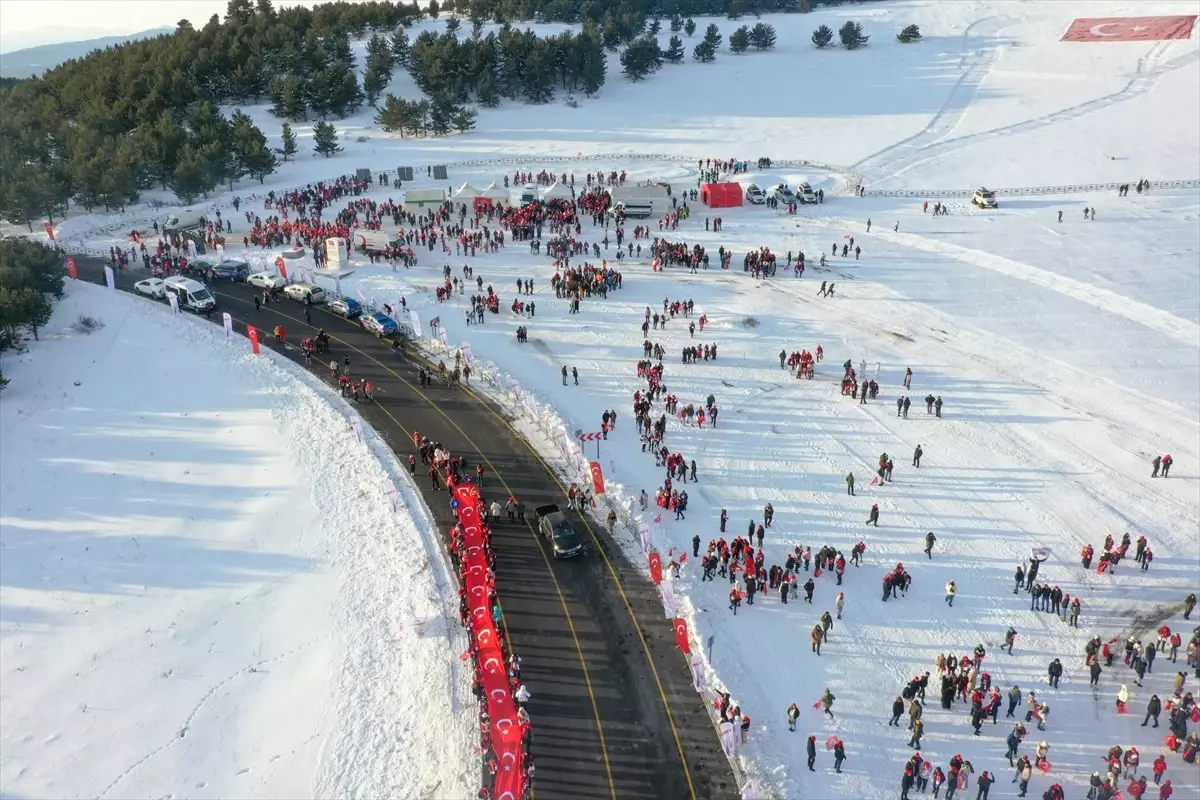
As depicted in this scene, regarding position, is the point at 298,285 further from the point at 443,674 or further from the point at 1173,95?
the point at 1173,95

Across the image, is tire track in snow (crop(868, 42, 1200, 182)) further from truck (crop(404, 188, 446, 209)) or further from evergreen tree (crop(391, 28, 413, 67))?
evergreen tree (crop(391, 28, 413, 67))

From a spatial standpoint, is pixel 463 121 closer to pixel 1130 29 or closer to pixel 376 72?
pixel 376 72

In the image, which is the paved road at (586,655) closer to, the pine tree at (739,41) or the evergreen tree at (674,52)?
the evergreen tree at (674,52)

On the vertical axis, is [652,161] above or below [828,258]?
above

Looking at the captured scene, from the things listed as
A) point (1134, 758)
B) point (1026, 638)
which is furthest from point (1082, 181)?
point (1134, 758)

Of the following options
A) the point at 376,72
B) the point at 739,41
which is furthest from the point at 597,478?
the point at 739,41

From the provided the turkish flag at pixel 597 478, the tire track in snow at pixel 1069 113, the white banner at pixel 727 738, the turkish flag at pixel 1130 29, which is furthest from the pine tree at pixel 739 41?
the white banner at pixel 727 738


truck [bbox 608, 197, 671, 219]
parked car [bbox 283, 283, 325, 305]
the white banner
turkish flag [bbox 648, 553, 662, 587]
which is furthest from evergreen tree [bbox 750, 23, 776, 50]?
the white banner
